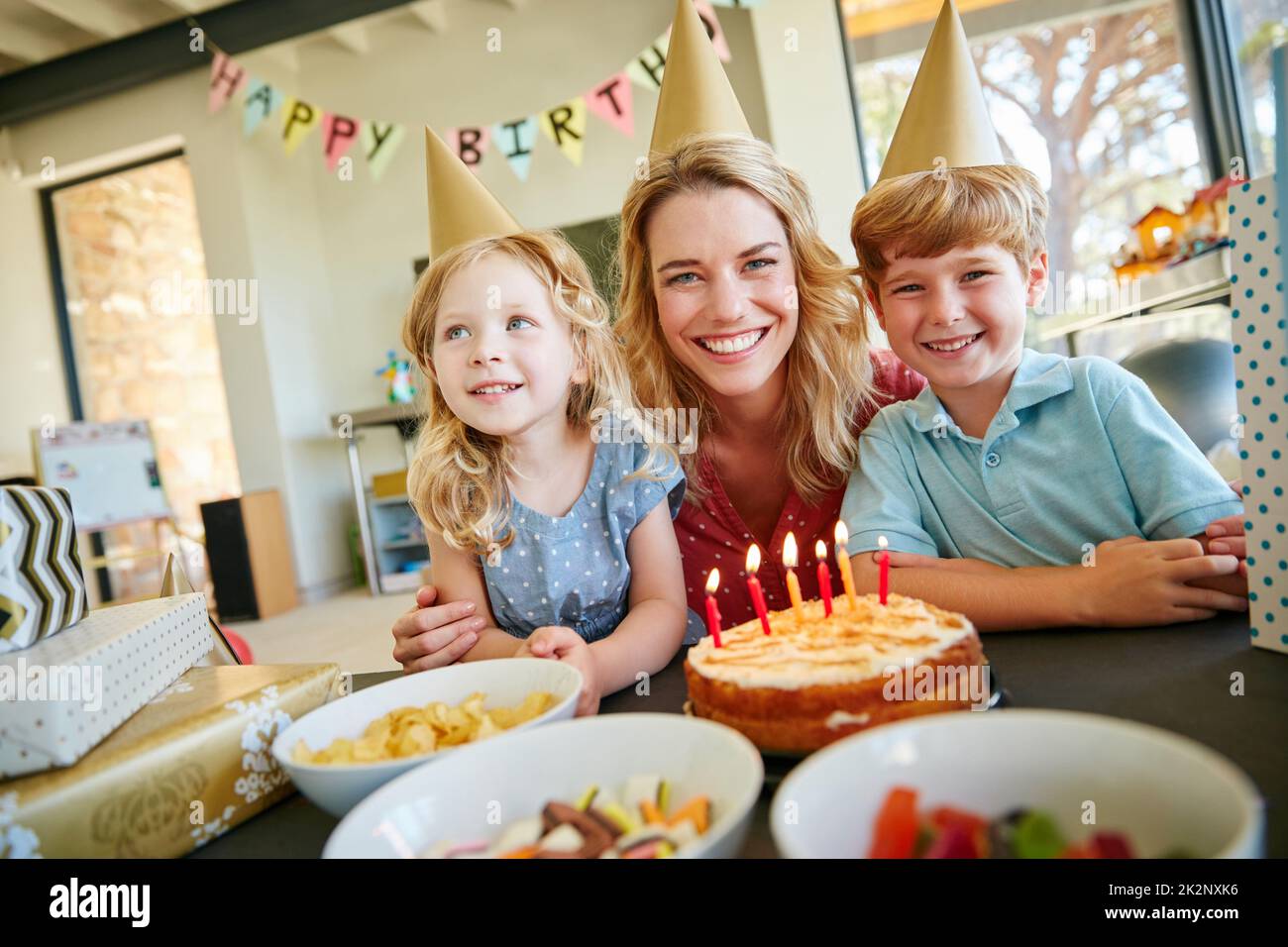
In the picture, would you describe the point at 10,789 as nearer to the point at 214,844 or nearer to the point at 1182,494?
the point at 214,844

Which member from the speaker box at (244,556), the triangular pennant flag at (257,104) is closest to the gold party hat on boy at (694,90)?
the triangular pennant flag at (257,104)

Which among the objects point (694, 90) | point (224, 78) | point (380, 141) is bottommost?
point (694, 90)

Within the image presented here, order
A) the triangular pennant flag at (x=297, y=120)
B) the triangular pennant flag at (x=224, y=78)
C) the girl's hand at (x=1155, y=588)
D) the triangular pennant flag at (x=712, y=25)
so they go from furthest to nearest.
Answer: the triangular pennant flag at (x=224, y=78) → the triangular pennant flag at (x=297, y=120) → the triangular pennant flag at (x=712, y=25) → the girl's hand at (x=1155, y=588)

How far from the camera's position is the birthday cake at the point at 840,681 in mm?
515

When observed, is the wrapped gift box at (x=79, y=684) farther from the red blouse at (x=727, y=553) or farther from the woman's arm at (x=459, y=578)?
the red blouse at (x=727, y=553)

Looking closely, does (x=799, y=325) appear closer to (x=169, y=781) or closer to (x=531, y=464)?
(x=531, y=464)

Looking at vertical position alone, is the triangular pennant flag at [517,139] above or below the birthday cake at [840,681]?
above

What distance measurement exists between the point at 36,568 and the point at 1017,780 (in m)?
0.65

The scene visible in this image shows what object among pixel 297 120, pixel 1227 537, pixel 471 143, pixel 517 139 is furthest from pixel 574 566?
pixel 297 120

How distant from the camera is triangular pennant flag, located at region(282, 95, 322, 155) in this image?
4020mm

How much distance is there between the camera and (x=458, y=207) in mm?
1199

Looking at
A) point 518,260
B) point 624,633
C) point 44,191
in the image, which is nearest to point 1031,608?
point 624,633

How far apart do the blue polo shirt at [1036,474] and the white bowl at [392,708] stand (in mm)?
441

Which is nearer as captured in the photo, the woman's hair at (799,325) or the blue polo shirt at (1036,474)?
the blue polo shirt at (1036,474)
